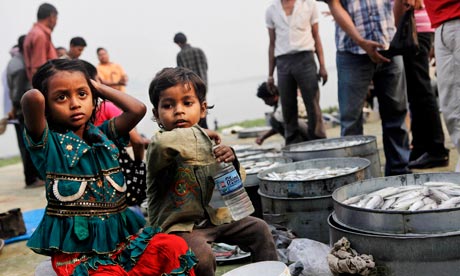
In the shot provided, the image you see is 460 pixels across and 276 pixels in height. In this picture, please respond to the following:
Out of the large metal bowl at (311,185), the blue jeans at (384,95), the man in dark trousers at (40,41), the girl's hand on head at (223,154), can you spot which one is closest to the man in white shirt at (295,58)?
the blue jeans at (384,95)

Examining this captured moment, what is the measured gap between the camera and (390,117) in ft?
17.7

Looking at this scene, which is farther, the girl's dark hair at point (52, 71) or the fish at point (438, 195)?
the fish at point (438, 195)

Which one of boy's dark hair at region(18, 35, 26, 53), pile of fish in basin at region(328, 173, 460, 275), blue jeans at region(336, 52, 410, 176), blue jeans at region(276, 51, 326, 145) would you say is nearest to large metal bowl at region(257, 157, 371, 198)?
pile of fish in basin at region(328, 173, 460, 275)

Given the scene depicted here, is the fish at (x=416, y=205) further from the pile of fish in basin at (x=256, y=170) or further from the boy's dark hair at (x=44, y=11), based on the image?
the boy's dark hair at (x=44, y=11)

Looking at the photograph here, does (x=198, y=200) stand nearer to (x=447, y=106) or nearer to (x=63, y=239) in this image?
(x=63, y=239)

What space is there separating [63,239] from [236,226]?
931 millimetres

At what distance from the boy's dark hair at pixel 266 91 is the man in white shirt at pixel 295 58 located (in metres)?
0.84

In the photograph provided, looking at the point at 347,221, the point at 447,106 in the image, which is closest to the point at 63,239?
the point at 347,221

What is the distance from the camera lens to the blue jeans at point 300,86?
6914mm

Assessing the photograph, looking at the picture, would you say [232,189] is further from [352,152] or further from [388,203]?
[352,152]

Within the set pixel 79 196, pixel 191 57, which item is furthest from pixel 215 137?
pixel 191 57

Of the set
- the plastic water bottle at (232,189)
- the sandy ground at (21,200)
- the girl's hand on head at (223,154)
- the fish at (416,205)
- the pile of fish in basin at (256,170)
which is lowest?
the sandy ground at (21,200)

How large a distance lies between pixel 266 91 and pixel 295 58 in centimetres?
138

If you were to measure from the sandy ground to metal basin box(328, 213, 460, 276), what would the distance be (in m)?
1.28
